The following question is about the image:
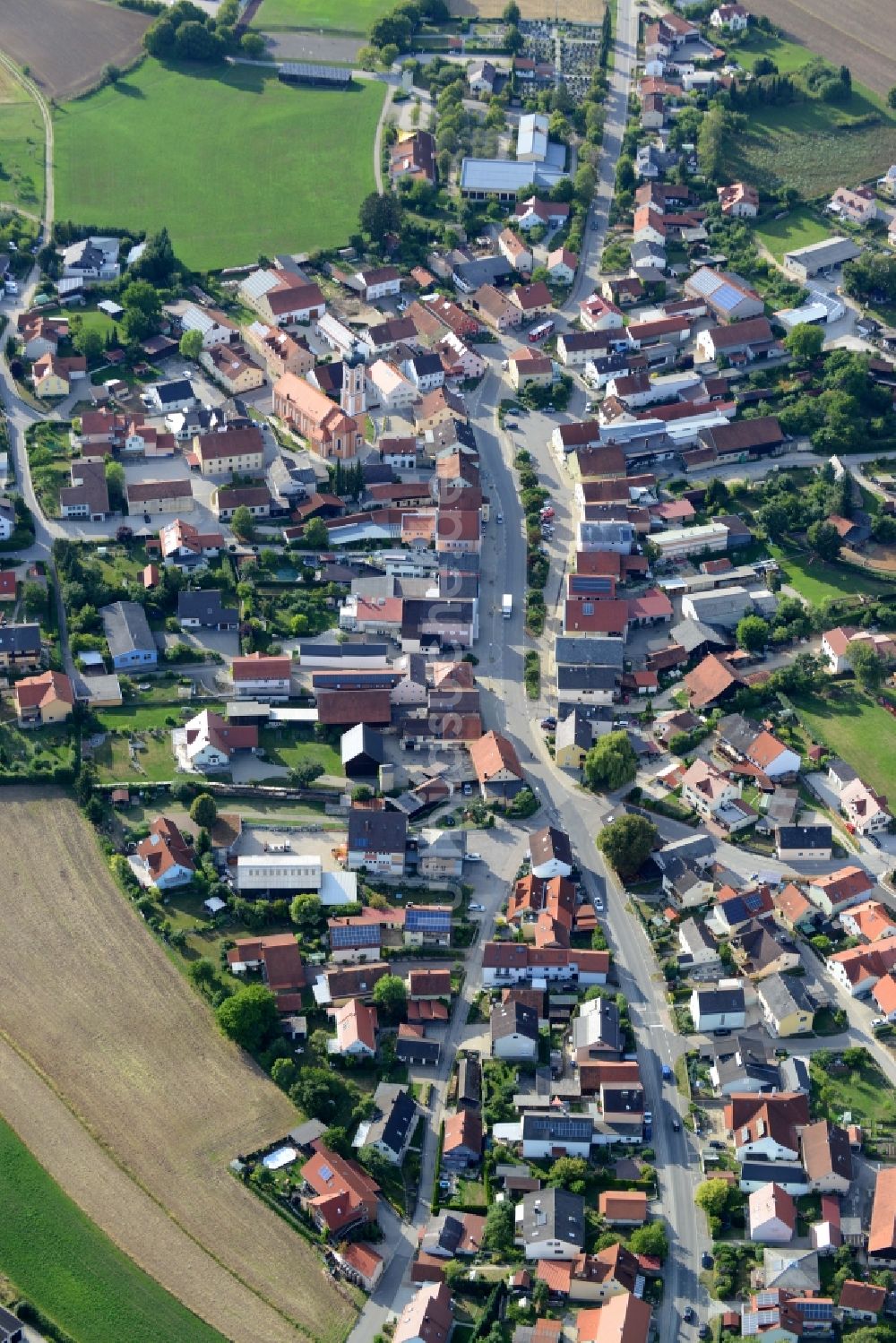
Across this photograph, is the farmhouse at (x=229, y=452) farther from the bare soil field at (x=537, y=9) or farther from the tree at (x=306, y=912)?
the bare soil field at (x=537, y=9)

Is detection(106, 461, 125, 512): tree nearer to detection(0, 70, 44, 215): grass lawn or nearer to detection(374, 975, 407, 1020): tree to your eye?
detection(0, 70, 44, 215): grass lawn

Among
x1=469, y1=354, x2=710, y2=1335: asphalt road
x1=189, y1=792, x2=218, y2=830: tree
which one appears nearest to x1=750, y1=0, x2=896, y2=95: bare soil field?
x1=469, y1=354, x2=710, y2=1335: asphalt road

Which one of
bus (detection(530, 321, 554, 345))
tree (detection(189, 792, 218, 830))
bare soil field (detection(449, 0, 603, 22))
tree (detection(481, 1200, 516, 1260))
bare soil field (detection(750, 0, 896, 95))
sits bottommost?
tree (detection(481, 1200, 516, 1260))

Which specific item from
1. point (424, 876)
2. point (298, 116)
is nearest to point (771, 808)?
point (424, 876)

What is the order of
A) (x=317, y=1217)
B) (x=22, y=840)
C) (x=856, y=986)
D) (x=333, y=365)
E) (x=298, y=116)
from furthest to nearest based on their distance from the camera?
(x=298, y=116)
(x=333, y=365)
(x=22, y=840)
(x=856, y=986)
(x=317, y=1217)

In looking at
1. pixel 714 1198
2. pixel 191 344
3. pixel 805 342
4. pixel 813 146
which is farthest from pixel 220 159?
pixel 714 1198

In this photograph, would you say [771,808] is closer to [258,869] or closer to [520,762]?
[520,762]
